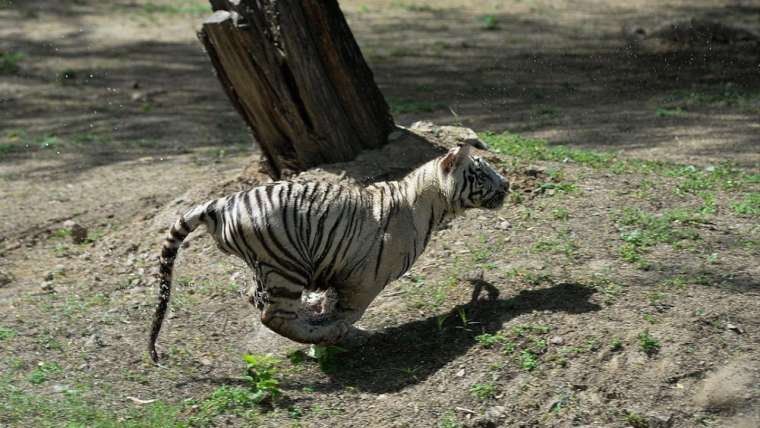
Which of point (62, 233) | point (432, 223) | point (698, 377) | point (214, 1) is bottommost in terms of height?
point (62, 233)

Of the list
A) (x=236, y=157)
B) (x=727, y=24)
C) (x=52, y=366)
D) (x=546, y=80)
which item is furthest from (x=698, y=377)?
(x=727, y=24)

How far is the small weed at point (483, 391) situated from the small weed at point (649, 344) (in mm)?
915

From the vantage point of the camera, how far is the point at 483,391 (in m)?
5.93

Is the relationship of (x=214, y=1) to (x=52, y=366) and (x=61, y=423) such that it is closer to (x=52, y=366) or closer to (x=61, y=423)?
(x=52, y=366)

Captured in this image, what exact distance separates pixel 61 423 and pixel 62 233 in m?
4.16

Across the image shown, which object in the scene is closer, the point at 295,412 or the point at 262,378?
the point at 295,412

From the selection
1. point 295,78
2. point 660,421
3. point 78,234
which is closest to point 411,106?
point 295,78

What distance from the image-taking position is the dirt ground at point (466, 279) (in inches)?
233

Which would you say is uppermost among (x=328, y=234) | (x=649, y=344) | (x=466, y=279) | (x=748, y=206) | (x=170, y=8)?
(x=328, y=234)

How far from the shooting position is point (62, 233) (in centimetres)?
972

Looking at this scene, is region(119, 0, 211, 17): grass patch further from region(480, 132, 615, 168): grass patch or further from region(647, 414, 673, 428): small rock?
region(647, 414, 673, 428): small rock

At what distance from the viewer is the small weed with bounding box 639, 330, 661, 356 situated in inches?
233

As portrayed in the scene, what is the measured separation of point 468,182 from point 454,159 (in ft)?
0.62

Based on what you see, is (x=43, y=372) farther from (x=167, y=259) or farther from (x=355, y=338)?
(x=355, y=338)
